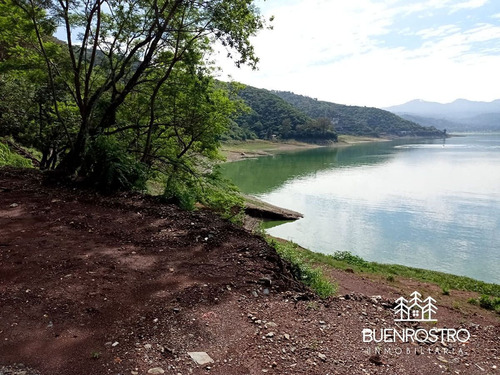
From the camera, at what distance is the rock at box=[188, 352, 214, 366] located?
3.46m

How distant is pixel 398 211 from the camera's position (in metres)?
30.6

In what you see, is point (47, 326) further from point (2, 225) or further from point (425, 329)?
point (425, 329)

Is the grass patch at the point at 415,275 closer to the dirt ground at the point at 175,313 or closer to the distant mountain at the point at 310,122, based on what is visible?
the dirt ground at the point at 175,313

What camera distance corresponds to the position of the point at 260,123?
117375 mm

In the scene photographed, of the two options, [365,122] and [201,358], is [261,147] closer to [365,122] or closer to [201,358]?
[201,358]

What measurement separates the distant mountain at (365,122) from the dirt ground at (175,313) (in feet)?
505

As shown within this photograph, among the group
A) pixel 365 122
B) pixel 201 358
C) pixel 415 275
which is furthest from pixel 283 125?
pixel 201 358

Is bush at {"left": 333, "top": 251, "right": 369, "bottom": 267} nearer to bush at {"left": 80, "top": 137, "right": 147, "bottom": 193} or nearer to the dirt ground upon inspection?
the dirt ground

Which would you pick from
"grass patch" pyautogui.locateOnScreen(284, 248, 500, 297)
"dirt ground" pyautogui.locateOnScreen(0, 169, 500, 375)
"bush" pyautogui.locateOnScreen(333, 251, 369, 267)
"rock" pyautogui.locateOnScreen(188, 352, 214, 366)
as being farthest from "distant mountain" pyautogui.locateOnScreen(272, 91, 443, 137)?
"rock" pyautogui.locateOnScreen(188, 352, 214, 366)

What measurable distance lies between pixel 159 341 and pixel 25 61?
1104 cm

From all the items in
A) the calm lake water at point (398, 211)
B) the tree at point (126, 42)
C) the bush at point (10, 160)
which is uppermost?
the tree at point (126, 42)

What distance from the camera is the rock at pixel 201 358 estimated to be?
3457mm

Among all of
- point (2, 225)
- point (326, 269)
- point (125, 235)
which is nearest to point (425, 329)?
point (125, 235)

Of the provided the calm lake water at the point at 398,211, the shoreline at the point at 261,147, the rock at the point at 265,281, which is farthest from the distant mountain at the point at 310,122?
the rock at the point at 265,281
